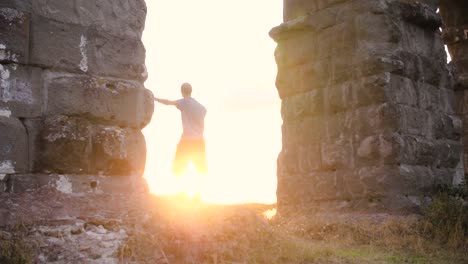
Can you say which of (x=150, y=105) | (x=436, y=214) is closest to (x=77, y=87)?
(x=150, y=105)

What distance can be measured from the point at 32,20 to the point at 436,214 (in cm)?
449

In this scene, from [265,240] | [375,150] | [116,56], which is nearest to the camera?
[116,56]

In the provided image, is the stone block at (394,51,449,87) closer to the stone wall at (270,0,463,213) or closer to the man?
the stone wall at (270,0,463,213)

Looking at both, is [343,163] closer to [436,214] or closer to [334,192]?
[334,192]

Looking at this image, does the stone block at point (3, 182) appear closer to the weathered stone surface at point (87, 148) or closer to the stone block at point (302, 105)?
the weathered stone surface at point (87, 148)

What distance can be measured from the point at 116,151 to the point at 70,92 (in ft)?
1.73

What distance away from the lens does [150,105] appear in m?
4.25

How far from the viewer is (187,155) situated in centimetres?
685

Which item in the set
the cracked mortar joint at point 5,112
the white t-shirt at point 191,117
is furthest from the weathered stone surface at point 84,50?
the white t-shirt at point 191,117

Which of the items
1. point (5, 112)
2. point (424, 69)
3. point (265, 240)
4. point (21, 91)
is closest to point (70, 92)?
point (21, 91)

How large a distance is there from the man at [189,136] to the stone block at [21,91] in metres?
3.15

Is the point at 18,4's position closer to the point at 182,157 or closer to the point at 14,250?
the point at 14,250

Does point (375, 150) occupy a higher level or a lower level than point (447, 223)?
higher

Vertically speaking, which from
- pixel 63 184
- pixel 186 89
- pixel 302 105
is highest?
pixel 186 89
